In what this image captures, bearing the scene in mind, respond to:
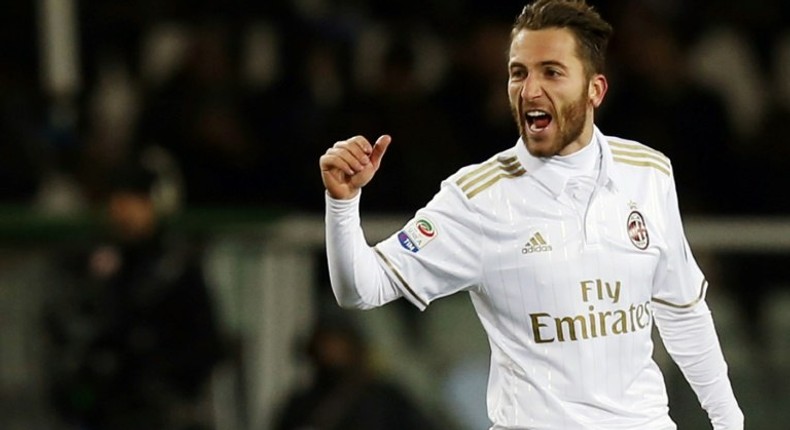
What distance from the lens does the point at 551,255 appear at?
450cm

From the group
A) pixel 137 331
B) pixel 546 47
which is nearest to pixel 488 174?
pixel 546 47

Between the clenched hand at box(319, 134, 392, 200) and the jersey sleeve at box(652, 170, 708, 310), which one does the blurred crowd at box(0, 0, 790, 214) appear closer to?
the jersey sleeve at box(652, 170, 708, 310)

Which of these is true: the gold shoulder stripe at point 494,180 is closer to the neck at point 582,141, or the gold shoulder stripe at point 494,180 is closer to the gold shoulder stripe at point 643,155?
the neck at point 582,141

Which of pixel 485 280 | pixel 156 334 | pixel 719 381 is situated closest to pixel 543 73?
pixel 485 280

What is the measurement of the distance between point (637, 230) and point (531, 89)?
48 centimetres

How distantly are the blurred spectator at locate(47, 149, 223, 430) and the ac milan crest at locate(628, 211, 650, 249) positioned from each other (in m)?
3.53

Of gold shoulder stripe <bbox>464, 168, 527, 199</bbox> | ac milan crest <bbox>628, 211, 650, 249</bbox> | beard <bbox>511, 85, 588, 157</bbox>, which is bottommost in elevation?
ac milan crest <bbox>628, 211, 650, 249</bbox>

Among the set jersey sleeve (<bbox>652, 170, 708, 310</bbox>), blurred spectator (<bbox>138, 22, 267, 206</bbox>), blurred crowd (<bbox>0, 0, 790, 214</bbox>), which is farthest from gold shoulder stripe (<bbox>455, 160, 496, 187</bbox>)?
blurred spectator (<bbox>138, 22, 267, 206</bbox>)

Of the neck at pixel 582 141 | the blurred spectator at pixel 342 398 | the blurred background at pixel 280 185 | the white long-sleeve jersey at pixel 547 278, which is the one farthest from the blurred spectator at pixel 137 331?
the neck at pixel 582 141

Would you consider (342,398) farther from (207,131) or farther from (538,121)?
(538,121)

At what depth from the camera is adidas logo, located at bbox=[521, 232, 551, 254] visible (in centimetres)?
451

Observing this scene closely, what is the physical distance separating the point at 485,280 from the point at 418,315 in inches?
167

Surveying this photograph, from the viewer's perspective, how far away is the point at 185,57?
1023cm

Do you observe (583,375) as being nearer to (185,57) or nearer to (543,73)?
(543,73)
